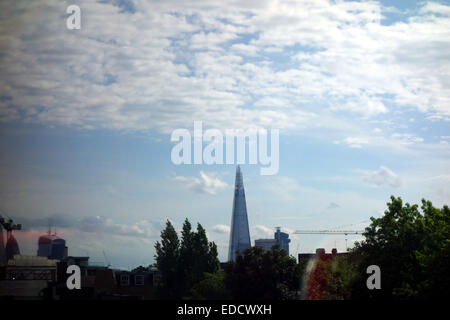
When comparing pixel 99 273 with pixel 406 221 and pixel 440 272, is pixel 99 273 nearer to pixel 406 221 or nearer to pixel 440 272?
pixel 406 221

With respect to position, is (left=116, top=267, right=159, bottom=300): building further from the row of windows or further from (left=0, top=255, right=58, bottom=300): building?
(left=0, top=255, right=58, bottom=300): building

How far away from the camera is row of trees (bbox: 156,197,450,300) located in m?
67.9

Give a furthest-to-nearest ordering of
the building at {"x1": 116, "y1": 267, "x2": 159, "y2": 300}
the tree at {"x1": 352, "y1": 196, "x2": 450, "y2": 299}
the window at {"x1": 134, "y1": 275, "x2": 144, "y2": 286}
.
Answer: the window at {"x1": 134, "y1": 275, "x2": 144, "y2": 286} → the building at {"x1": 116, "y1": 267, "x2": 159, "y2": 300} → the tree at {"x1": 352, "y1": 196, "x2": 450, "y2": 299}

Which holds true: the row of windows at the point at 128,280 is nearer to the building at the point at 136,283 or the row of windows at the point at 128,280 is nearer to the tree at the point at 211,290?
the building at the point at 136,283

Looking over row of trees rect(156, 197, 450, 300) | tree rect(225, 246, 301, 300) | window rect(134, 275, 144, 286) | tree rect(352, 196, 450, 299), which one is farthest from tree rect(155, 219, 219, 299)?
tree rect(352, 196, 450, 299)

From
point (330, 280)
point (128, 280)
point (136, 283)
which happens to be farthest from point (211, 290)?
point (128, 280)

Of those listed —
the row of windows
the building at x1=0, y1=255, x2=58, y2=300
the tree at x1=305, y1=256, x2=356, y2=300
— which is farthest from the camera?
the row of windows

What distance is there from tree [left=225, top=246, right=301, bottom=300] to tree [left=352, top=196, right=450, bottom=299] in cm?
1966

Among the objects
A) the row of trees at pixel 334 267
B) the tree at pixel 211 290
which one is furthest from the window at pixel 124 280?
the tree at pixel 211 290

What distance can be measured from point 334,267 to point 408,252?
17599 mm

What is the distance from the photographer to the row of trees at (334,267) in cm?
6794

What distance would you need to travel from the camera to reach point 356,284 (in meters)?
74.3

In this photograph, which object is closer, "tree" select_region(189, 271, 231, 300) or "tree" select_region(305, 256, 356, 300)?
"tree" select_region(305, 256, 356, 300)
